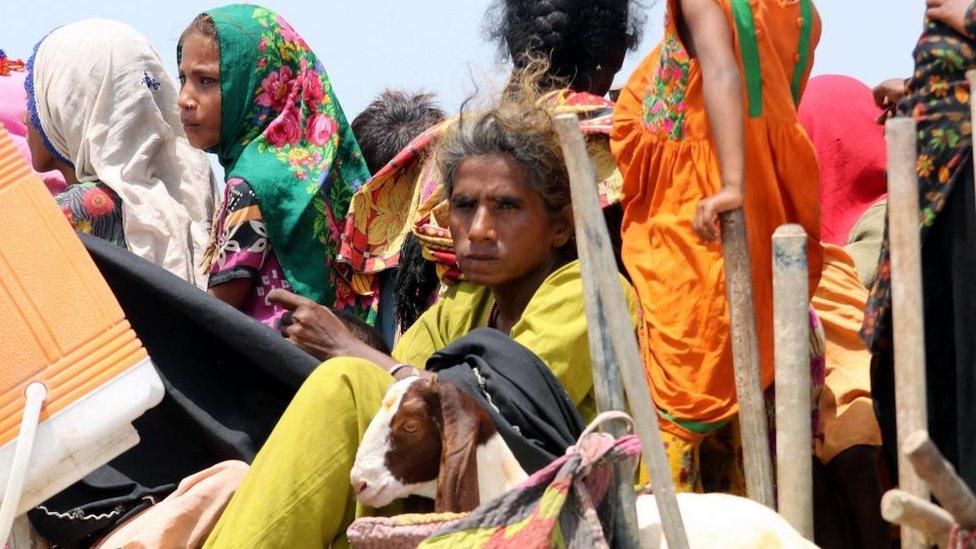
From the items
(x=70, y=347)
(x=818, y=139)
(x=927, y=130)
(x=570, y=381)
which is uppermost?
(x=70, y=347)

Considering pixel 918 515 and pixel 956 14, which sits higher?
pixel 956 14

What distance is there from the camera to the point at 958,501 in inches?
107

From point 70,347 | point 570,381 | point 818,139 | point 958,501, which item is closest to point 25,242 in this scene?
point 70,347

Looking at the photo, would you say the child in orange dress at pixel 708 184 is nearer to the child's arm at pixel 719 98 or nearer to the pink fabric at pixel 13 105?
the child's arm at pixel 719 98

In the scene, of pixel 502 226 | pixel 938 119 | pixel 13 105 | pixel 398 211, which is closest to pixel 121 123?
pixel 398 211

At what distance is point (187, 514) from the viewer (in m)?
3.80

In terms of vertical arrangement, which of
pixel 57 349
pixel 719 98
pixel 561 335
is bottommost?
pixel 561 335

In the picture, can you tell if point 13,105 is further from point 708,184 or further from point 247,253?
point 708,184

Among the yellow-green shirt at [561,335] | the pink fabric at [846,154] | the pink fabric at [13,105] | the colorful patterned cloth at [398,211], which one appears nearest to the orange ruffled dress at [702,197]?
the yellow-green shirt at [561,335]

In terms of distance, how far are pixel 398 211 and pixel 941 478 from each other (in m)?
2.77

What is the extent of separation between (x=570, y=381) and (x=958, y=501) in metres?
1.43

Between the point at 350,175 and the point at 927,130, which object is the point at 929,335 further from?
the point at 350,175

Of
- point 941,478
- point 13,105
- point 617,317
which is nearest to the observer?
point 941,478

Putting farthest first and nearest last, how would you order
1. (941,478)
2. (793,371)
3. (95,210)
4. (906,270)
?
(95,210) < (793,371) < (906,270) < (941,478)
